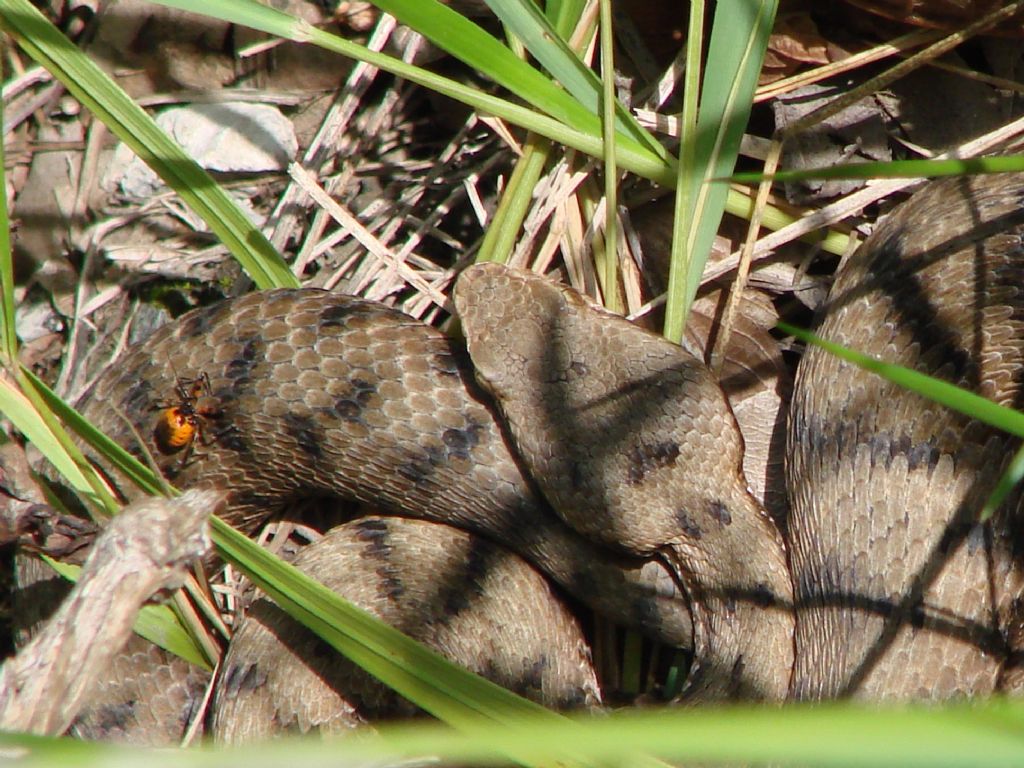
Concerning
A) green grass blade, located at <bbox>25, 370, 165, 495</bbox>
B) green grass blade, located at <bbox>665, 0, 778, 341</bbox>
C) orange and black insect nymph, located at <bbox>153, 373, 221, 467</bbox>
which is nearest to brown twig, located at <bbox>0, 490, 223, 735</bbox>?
green grass blade, located at <bbox>25, 370, 165, 495</bbox>

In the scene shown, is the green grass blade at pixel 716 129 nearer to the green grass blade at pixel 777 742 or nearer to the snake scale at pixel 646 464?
the snake scale at pixel 646 464

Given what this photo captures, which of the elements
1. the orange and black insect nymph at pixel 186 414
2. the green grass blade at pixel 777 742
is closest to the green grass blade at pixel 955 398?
the green grass blade at pixel 777 742

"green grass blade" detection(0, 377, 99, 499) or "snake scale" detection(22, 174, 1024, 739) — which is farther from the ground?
"snake scale" detection(22, 174, 1024, 739)

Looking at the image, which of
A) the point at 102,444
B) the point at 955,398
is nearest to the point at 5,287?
the point at 102,444

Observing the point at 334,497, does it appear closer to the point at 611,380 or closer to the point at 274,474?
the point at 274,474

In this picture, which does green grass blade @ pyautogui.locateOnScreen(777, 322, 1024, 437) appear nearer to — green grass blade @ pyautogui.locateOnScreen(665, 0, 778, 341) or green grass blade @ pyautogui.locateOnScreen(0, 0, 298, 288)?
green grass blade @ pyautogui.locateOnScreen(665, 0, 778, 341)

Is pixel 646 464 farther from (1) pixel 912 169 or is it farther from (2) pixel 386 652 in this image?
(1) pixel 912 169

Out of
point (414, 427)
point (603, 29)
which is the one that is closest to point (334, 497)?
point (414, 427)
